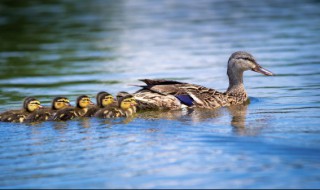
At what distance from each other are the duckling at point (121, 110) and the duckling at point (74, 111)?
17 centimetres

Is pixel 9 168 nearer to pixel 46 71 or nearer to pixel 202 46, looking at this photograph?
pixel 46 71

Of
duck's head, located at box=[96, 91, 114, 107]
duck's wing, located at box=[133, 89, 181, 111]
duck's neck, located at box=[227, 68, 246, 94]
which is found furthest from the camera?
duck's neck, located at box=[227, 68, 246, 94]

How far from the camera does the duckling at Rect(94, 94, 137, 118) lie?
10562 mm

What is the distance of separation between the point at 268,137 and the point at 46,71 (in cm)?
781

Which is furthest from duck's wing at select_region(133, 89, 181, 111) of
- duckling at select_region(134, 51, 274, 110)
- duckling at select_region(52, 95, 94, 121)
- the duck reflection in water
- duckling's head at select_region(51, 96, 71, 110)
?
duckling's head at select_region(51, 96, 71, 110)

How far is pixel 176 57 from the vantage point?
56.9 feet

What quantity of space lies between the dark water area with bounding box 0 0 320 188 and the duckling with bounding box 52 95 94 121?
0.40 feet

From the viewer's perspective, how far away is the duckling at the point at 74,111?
10461mm

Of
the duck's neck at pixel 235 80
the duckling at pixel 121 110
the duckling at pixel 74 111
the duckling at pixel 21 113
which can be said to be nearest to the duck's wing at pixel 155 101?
the duckling at pixel 121 110

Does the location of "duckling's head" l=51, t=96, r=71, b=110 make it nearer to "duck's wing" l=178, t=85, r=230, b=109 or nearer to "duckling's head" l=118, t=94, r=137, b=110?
"duckling's head" l=118, t=94, r=137, b=110

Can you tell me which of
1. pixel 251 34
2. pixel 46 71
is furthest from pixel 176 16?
pixel 46 71

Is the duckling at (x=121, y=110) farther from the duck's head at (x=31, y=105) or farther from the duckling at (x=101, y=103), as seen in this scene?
the duck's head at (x=31, y=105)

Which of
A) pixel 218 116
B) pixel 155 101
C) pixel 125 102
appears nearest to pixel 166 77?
pixel 155 101

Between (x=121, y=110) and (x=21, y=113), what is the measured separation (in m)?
1.17
